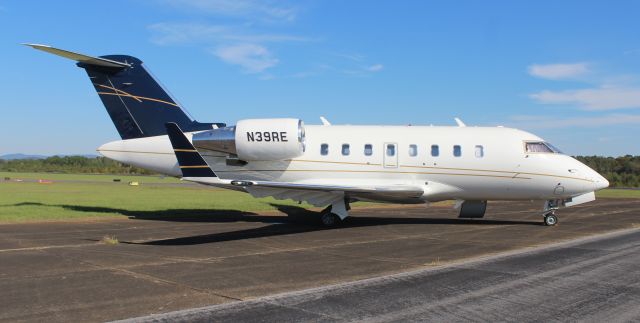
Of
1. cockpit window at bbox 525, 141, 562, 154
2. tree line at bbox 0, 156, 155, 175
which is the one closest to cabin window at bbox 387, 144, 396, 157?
cockpit window at bbox 525, 141, 562, 154

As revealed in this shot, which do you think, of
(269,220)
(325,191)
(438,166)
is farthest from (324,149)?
(438,166)

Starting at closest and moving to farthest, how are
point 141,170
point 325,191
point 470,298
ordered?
point 470,298
point 325,191
point 141,170

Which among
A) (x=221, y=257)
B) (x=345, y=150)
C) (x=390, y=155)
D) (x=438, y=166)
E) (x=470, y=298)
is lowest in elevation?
(x=470, y=298)

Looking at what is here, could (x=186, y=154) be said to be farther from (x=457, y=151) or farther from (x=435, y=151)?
(x=457, y=151)

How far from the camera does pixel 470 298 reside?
6949 millimetres

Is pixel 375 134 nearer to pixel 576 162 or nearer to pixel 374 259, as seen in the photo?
pixel 576 162

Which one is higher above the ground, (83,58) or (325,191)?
(83,58)

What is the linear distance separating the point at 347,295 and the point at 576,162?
1345 centimetres

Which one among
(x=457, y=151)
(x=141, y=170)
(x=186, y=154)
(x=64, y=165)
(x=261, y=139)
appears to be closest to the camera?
(x=186, y=154)

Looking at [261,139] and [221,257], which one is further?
[261,139]

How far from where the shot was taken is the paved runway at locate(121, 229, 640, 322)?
6.05 m

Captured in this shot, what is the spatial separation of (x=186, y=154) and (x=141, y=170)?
58.2m

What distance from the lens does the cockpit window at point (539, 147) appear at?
17.5m

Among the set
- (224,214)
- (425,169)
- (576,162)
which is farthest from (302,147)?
(576,162)
